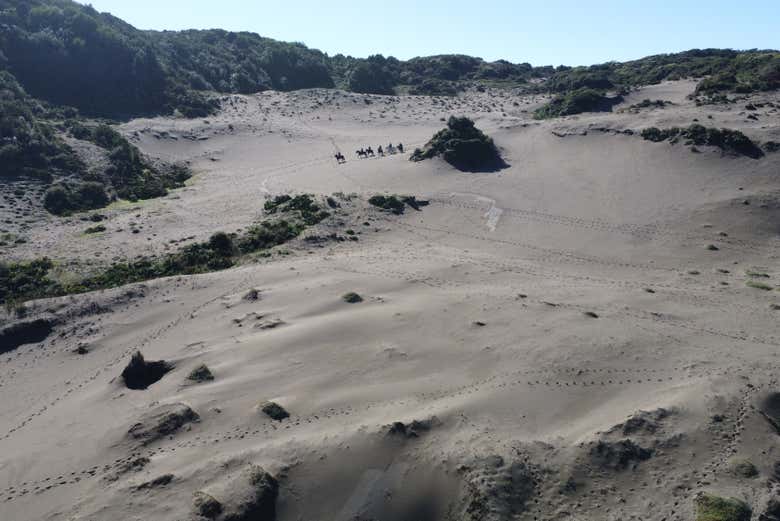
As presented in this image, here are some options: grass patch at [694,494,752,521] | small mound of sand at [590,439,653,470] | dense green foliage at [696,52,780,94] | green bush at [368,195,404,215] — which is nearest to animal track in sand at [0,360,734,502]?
small mound of sand at [590,439,653,470]

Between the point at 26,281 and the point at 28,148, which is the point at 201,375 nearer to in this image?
the point at 26,281

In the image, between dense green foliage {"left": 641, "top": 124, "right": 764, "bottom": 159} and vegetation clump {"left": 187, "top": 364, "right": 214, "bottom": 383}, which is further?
dense green foliage {"left": 641, "top": 124, "right": 764, "bottom": 159}

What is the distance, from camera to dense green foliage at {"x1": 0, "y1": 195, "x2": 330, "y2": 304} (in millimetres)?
27859

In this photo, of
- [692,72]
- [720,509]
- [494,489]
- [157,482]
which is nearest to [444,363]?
[494,489]

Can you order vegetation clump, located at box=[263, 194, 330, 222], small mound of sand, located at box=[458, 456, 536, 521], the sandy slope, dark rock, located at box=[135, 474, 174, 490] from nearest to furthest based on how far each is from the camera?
small mound of sand, located at box=[458, 456, 536, 521] → dark rock, located at box=[135, 474, 174, 490] → the sandy slope → vegetation clump, located at box=[263, 194, 330, 222]

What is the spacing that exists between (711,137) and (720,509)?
39.8 meters

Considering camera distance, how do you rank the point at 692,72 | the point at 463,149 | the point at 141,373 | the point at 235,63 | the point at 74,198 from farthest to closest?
the point at 235,63 < the point at 692,72 < the point at 463,149 < the point at 74,198 < the point at 141,373

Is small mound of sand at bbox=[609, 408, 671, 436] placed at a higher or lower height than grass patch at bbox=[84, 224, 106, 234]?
lower

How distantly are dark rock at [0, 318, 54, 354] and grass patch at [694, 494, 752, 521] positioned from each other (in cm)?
2524

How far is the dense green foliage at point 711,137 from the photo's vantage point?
1700 inches

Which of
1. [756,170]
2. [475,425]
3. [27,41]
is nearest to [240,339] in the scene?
[475,425]

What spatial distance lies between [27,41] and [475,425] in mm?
83960

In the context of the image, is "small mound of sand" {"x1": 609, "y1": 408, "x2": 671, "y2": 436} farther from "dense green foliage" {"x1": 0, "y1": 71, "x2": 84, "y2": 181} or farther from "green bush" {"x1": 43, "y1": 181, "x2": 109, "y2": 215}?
"dense green foliage" {"x1": 0, "y1": 71, "x2": 84, "y2": 181}

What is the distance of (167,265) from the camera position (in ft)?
101
